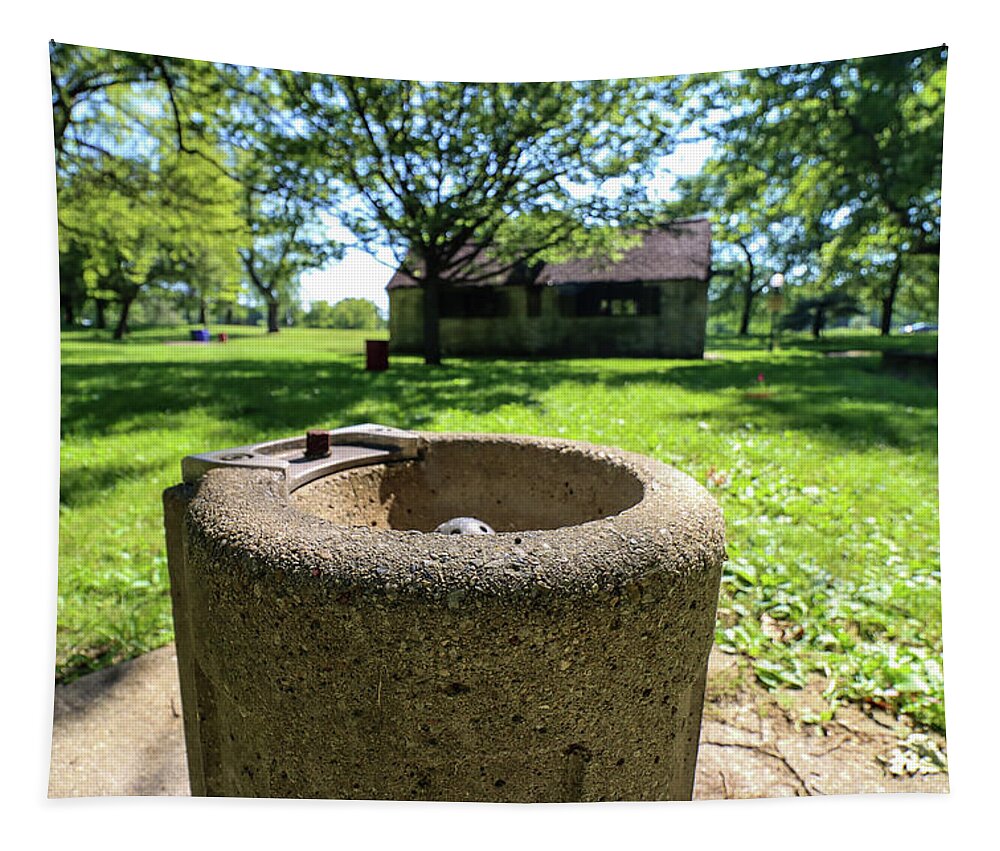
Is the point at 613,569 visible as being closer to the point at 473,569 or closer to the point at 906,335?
the point at 473,569

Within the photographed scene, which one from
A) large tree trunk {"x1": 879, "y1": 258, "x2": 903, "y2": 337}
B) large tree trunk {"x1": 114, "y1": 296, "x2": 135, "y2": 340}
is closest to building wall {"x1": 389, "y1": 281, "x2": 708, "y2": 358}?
large tree trunk {"x1": 879, "y1": 258, "x2": 903, "y2": 337}

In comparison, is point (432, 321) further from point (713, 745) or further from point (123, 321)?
point (713, 745)

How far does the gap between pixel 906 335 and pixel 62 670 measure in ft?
10.6

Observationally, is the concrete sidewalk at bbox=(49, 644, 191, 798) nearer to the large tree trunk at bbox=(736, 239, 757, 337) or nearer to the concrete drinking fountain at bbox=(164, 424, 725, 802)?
the concrete drinking fountain at bbox=(164, 424, 725, 802)

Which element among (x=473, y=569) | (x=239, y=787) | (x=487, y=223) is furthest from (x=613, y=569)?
(x=487, y=223)

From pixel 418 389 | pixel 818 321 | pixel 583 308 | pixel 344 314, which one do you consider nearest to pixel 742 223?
pixel 818 321

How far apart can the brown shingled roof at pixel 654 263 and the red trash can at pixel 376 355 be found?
0.24 meters

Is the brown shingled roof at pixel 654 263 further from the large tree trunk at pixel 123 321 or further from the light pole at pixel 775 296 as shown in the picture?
the large tree trunk at pixel 123 321

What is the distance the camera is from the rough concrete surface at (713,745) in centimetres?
193

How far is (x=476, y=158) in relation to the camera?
273cm

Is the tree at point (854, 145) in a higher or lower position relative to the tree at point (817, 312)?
higher

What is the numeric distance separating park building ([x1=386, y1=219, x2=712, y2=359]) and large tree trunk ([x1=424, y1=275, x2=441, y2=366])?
0.02 meters

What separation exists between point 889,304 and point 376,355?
2034 millimetres

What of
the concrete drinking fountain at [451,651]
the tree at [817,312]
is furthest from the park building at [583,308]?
the concrete drinking fountain at [451,651]
